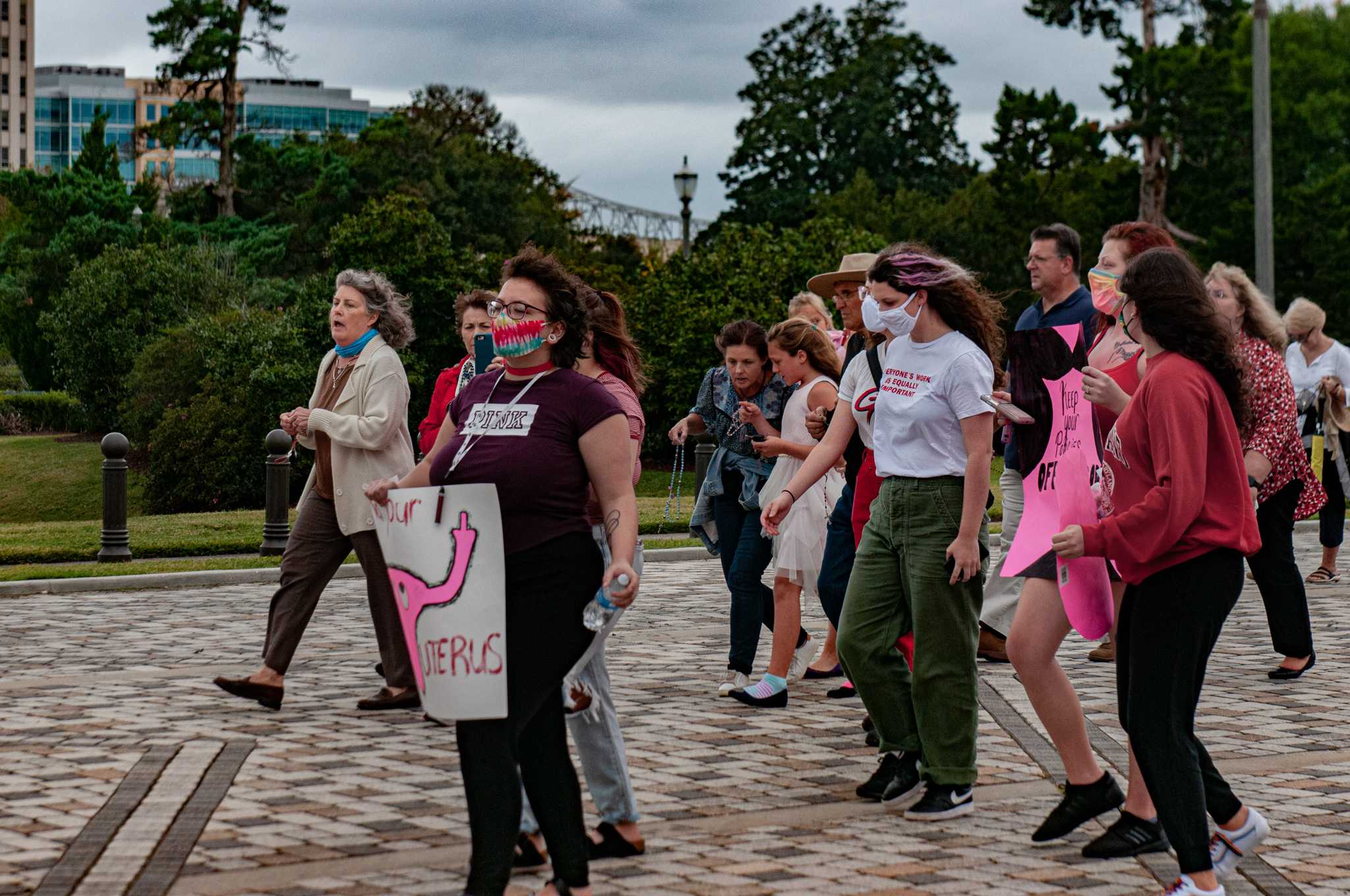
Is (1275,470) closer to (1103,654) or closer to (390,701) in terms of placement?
(1103,654)

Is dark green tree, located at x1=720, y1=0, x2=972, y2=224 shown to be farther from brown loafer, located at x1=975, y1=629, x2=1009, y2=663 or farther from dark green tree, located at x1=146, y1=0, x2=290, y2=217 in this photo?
brown loafer, located at x1=975, y1=629, x2=1009, y2=663

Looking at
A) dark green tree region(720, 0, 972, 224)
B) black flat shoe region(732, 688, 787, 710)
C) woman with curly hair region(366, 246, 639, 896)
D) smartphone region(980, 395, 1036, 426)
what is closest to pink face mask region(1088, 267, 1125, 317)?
smartphone region(980, 395, 1036, 426)

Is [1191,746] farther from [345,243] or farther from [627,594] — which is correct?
[345,243]

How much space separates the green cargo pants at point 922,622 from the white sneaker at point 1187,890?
1169mm

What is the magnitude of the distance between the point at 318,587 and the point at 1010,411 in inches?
142

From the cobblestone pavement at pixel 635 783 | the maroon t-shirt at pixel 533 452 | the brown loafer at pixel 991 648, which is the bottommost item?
the cobblestone pavement at pixel 635 783

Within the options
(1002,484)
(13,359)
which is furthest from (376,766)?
(13,359)

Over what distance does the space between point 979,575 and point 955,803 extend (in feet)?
2.46

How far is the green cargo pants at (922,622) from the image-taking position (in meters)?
5.54

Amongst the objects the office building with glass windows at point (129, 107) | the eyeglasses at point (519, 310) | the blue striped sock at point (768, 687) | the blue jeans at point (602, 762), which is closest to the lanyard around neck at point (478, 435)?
the eyeglasses at point (519, 310)

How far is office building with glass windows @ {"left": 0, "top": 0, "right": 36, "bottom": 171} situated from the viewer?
516 feet

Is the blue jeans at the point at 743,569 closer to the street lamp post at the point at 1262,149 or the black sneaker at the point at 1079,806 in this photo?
the black sneaker at the point at 1079,806

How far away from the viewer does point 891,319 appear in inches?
226

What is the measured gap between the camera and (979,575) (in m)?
5.65
